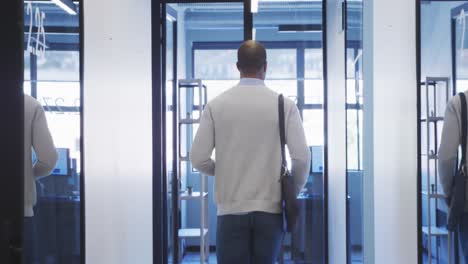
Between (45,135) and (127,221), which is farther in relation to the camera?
(127,221)

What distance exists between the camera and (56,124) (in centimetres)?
230

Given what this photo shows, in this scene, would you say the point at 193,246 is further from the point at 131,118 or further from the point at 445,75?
the point at 445,75

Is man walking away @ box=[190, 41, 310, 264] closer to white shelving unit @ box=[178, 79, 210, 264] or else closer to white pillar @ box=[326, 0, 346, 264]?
white pillar @ box=[326, 0, 346, 264]

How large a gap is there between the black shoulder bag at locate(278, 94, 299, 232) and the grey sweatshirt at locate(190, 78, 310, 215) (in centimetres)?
2

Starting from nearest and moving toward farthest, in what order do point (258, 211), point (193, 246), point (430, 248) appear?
point (258, 211) < point (430, 248) < point (193, 246)

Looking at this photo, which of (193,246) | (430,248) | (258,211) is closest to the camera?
(258,211)

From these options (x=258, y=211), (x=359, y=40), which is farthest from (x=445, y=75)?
(x=258, y=211)

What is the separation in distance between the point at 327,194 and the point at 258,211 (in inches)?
79.5

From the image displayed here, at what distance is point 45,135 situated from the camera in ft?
6.71

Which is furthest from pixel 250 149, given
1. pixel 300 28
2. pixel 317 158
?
pixel 300 28

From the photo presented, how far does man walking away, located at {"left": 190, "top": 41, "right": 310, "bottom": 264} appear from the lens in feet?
7.16

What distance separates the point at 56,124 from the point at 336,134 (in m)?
2.08

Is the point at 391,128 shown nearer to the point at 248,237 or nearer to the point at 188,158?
the point at 248,237

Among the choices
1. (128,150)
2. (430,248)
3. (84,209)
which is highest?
(128,150)
